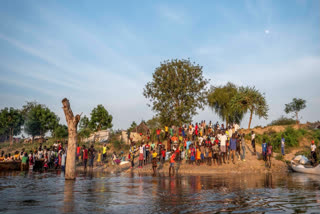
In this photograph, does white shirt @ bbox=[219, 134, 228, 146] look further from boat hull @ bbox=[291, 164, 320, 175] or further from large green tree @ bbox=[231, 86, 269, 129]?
large green tree @ bbox=[231, 86, 269, 129]

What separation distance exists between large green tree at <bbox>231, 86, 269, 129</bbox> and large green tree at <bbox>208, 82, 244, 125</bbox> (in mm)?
4064

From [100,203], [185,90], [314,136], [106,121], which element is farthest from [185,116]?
[100,203]

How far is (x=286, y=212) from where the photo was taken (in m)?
6.90

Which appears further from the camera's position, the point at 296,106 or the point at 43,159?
the point at 296,106

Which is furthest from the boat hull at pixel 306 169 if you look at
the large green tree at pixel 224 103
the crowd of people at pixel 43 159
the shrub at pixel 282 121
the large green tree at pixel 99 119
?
the large green tree at pixel 99 119

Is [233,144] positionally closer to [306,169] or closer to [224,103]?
[306,169]

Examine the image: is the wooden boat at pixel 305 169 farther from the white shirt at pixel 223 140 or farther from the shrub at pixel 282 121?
the shrub at pixel 282 121

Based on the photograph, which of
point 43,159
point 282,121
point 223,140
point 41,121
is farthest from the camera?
point 41,121

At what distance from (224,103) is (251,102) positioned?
21.8 ft

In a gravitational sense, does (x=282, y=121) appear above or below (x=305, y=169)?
above

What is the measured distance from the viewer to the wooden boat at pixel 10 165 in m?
23.2

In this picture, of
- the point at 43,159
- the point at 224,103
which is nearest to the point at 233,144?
the point at 43,159

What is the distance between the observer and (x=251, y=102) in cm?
3719

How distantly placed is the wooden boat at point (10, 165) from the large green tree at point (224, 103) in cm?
2886
